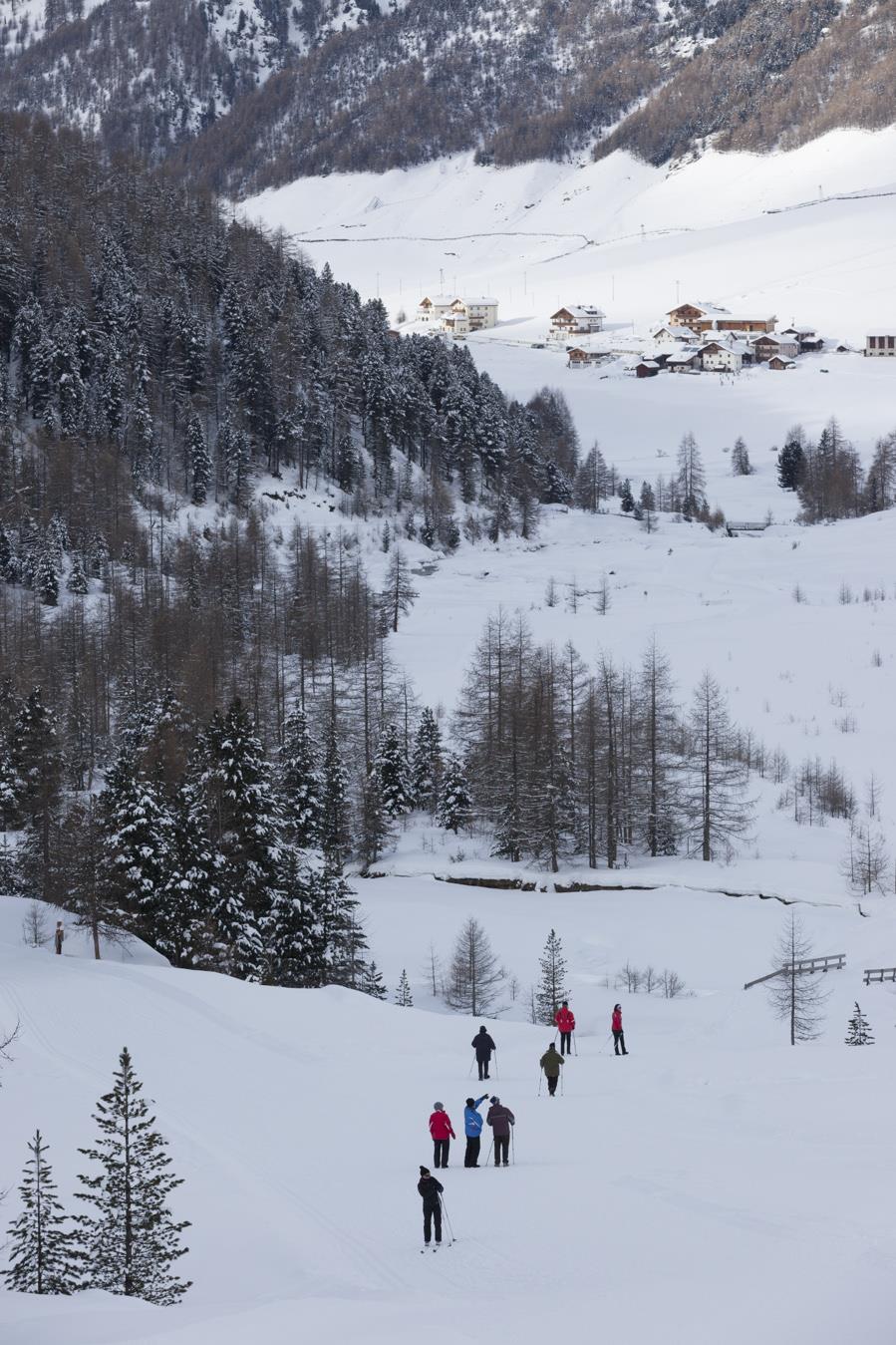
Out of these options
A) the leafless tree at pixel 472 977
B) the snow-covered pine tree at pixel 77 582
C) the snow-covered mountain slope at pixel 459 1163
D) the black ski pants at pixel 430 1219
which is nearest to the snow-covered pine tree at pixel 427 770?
the leafless tree at pixel 472 977

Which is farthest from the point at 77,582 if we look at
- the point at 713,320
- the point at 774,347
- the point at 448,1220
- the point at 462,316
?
the point at 462,316

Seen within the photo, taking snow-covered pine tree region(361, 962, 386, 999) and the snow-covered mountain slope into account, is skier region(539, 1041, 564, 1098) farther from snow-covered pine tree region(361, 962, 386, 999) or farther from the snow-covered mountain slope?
snow-covered pine tree region(361, 962, 386, 999)

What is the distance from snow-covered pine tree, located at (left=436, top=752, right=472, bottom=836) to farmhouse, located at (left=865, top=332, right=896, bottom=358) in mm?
122674

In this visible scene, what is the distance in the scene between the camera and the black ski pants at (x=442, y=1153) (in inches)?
698

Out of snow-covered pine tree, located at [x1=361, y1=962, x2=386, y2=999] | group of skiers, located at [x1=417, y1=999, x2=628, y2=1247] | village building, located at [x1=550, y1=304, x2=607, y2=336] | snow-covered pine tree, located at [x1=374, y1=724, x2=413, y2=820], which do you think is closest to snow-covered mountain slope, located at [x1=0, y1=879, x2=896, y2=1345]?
group of skiers, located at [x1=417, y1=999, x2=628, y2=1247]

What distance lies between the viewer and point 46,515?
249 ft

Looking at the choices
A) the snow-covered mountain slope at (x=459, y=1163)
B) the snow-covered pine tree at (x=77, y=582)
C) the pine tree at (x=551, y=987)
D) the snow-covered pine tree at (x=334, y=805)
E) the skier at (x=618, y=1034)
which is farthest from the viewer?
the snow-covered pine tree at (x=77, y=582)

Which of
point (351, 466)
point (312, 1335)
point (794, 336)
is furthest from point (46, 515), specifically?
point (794, 336)

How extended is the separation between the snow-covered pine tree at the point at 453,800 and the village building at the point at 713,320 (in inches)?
5203

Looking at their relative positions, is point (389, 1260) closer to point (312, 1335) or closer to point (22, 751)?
point (312, 1335)

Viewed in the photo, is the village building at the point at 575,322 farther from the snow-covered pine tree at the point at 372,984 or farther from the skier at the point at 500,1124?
the skier at the point at 500,1124

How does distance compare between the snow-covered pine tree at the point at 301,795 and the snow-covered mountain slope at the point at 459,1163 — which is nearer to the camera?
the snow-covered mountain slope at the point at 459,1163

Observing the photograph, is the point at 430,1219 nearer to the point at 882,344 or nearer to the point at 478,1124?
the point at 478,1124

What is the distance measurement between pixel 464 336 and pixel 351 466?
3581 inches
